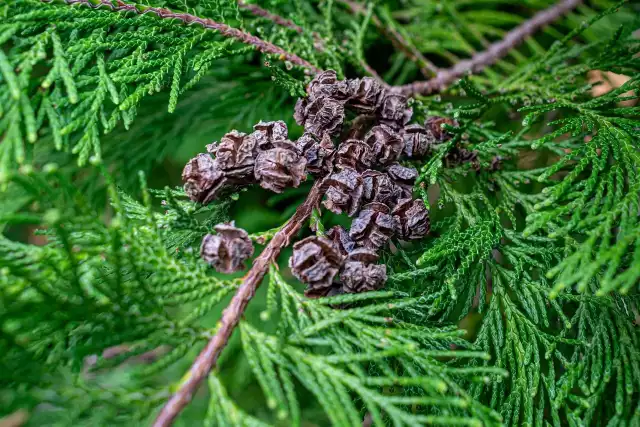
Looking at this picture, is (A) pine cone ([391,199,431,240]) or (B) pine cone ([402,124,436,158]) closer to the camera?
(A) pine cone ([391,199,431,240])

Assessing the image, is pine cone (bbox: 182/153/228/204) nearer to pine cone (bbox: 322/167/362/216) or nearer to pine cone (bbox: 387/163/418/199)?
pine cone (bbox: 322/167/362/216)

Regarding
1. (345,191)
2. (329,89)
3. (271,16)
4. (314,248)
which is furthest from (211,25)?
(314,248)

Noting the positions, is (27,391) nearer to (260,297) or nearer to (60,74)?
(60,74)

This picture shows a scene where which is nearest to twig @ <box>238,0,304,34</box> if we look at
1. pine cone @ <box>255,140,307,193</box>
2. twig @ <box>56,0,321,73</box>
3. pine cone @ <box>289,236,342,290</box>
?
twig @ <box>56,0,321,73</box>

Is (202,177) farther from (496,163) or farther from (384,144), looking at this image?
(496,163)

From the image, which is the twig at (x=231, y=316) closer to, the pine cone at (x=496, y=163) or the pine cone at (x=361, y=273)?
the pine cone at (x=361, y=273)

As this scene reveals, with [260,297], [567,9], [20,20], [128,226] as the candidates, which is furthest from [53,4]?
[567,9]
